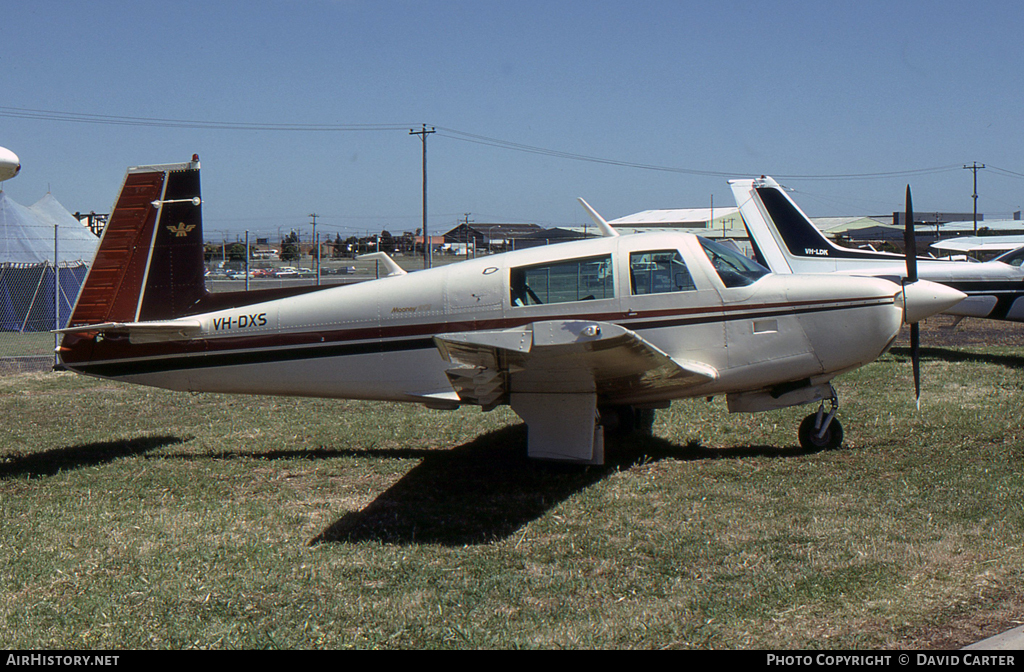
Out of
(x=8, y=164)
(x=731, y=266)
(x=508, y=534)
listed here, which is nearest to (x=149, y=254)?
(x=8, y=164)

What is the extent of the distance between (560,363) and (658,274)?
1488 mm

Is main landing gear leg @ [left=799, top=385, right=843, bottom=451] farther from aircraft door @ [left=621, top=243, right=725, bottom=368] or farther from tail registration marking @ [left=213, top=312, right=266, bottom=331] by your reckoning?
tail registration marking @ [left=213, top=312, right=266, bottom=331]

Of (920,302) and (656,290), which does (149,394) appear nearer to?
(656,290)

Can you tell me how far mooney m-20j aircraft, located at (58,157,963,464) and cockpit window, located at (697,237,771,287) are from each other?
0.02m

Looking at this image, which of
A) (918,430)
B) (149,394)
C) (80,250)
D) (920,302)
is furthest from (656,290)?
(80,250)

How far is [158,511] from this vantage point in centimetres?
701

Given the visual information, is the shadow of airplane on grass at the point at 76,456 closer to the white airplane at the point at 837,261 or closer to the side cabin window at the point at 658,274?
the side cabin window at the point at 658,274

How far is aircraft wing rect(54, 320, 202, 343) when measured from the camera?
27.1ft

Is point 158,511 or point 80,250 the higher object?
point 80,250

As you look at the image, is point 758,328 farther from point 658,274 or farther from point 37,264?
point 37,264

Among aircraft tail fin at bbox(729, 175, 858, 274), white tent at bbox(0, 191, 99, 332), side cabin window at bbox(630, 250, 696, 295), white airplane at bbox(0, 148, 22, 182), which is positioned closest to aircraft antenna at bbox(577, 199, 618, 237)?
side cabin window at bbox(630, 250, 696, 295)

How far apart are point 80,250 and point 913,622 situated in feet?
89.1

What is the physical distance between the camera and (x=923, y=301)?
25.9ft

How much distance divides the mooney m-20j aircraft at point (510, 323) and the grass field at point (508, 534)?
77 cm
